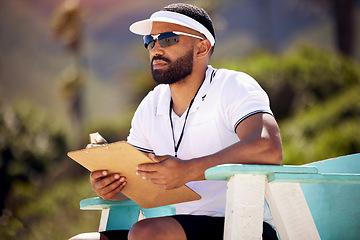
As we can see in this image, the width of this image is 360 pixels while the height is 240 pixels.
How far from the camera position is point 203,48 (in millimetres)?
2740

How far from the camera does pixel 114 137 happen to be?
13875 mm

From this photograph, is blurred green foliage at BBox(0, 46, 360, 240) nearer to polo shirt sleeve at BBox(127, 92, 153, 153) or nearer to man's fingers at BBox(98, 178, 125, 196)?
polo shirt sleeve at BBox(127, 92, 153, 153)

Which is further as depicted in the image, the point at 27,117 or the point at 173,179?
the point at 27,117

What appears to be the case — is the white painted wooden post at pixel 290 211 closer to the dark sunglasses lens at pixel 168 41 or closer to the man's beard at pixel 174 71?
the man's beard at pixel 174 71

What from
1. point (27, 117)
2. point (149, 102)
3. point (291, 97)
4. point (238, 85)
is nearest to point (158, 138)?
point (149, 102)

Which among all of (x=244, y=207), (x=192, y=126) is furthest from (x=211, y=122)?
(x=244, y=207)

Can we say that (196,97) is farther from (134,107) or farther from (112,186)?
(134,107)

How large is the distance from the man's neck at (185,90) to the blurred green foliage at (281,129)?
3.35 meters

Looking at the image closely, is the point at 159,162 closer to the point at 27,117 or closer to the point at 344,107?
the point at 344,107

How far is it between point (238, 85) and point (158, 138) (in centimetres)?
55

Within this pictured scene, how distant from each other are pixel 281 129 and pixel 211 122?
7.19 metres

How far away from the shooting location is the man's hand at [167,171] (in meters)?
2.03

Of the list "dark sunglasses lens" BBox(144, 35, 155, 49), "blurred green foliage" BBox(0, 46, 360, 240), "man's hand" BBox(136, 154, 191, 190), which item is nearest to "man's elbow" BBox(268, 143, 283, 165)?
"man's hand" BBox(136, 154, 191, 190)

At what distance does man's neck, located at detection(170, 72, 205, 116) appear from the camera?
2682 millimetres
